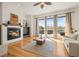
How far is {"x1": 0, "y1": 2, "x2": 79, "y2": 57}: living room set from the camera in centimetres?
346

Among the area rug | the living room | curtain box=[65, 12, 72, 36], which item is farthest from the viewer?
curtain box=[65, 12, 72, 36]

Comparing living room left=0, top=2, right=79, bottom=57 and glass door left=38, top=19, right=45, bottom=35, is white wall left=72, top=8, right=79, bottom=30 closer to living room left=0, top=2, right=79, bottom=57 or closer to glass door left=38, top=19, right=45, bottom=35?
living room left=0, top=2, right=79, bottom=57

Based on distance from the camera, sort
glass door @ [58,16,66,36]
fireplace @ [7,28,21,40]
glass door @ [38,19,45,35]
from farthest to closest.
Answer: glass door @ [38,19,45,35], glass door @ [58,16,66,36], fireplace @ [7,28,21,40]

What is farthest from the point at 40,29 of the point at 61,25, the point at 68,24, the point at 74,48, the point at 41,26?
the point at 74,48

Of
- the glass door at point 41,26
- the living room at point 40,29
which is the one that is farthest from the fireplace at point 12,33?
the glass door at point 41,26

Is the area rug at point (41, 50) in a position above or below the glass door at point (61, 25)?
below

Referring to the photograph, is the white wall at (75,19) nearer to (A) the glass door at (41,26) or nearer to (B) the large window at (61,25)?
(B) the large window at (61,25)

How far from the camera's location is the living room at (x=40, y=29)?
346 centimetres

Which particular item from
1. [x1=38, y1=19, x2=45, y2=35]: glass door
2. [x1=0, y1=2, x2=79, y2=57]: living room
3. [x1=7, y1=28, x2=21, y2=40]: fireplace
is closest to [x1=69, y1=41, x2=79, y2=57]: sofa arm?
[x1=0, y1=2, x2=79, y2=57]: living room

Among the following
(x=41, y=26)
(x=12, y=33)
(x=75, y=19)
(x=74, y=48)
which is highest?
(x=75, y=19)

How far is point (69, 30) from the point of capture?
631 cm

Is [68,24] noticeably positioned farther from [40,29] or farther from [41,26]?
[40,29]

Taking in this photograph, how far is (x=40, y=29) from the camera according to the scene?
9.34 meters

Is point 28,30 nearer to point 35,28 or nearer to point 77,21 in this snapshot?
point 35,28
